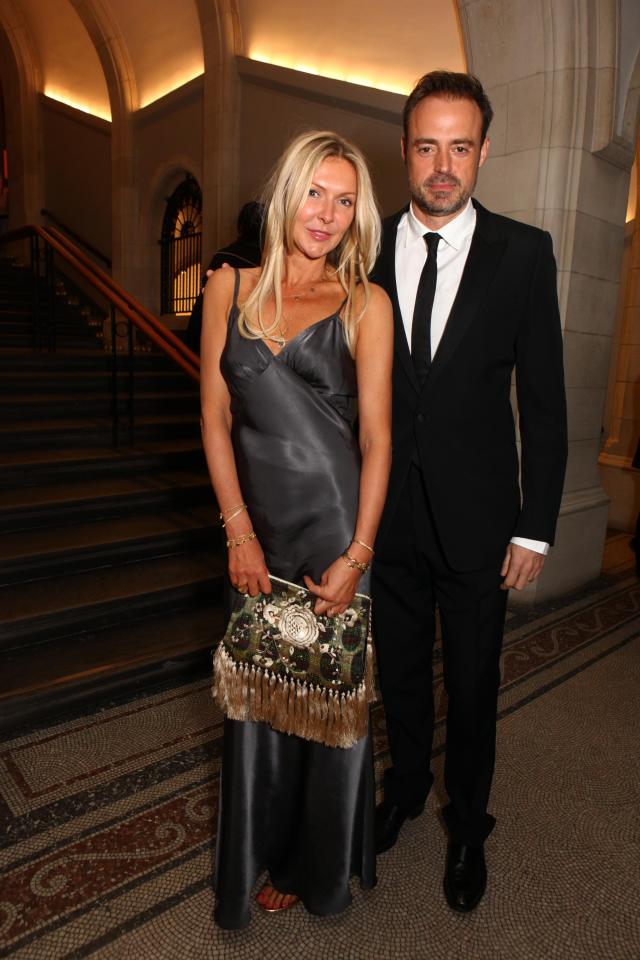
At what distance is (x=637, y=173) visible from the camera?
7113 mm

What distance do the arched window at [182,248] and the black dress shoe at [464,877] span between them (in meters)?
9.32

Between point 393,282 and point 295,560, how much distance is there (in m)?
0.82

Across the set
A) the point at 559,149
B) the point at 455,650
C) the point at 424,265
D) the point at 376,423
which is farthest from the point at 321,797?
the point at 559,149

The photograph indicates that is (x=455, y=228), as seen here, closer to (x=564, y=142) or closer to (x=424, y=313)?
(x=424, y=313)

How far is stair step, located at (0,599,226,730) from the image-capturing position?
294 cm

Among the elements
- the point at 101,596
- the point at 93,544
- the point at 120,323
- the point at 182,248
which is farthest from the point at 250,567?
the point at 182,248

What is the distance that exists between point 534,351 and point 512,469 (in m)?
0.35

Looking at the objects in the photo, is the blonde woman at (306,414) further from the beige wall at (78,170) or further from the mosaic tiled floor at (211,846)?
the beige wall at (78,170)

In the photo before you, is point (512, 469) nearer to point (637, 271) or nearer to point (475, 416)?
point (475, 416)

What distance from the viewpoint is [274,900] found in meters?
1.96

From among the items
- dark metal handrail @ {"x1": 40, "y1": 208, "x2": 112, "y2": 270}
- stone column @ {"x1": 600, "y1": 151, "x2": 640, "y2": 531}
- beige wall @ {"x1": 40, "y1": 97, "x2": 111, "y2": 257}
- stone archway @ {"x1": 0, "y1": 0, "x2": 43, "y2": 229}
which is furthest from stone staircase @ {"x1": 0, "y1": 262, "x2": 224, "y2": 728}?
stone archway @ {"x1": 0, "y1": 0, "x2": 43, "y2": 229}

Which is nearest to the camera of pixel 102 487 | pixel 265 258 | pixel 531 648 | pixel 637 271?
pixel 265 258

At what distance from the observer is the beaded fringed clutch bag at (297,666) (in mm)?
1706

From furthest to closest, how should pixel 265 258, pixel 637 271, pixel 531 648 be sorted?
pixel 637 271 < pixel 531 648 < pixel 265 258
